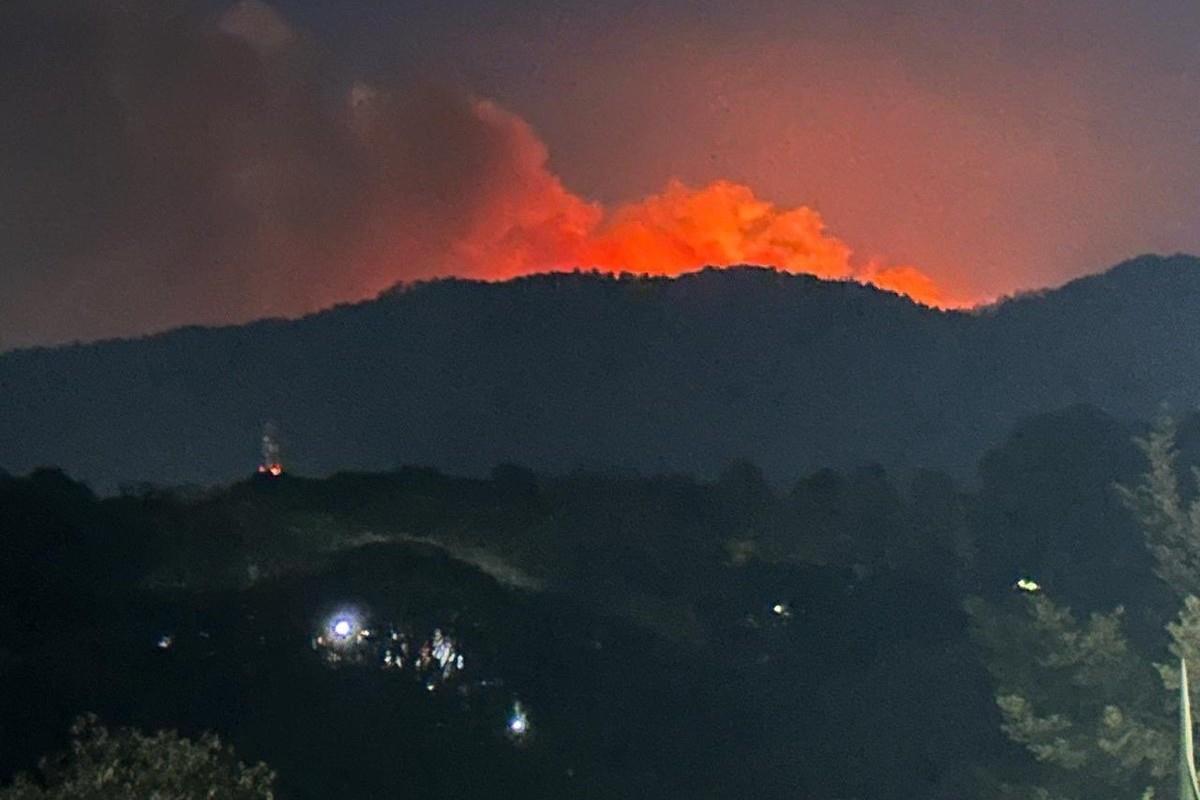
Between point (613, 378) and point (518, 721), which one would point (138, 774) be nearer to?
point (518, 721)

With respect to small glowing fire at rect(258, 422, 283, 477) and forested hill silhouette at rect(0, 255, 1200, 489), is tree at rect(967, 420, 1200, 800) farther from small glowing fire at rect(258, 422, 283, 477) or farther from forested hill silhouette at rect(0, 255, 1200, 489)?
small glowing fire at rect(258, 422, 283, 477)

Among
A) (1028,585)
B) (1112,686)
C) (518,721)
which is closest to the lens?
(1112,686)

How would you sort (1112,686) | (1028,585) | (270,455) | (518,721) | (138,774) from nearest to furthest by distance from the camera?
(138,774) → (1112,686) → (518,721) → (1028,585) → (270,455)

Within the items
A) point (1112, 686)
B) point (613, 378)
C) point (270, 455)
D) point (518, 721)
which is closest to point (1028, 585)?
point (1112, 686)

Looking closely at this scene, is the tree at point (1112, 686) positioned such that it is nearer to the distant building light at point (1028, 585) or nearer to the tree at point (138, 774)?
the distant building light at point (1028, 585)

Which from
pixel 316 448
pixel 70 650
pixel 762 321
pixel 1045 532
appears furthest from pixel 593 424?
pixel 70 650

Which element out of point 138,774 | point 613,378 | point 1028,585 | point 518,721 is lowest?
point 518,721

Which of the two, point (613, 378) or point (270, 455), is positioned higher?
point (613, 378)

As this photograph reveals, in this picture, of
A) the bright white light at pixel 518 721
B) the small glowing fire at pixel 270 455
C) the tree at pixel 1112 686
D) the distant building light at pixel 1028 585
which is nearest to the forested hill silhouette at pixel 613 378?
the small glowing fire at pixel 270 455
